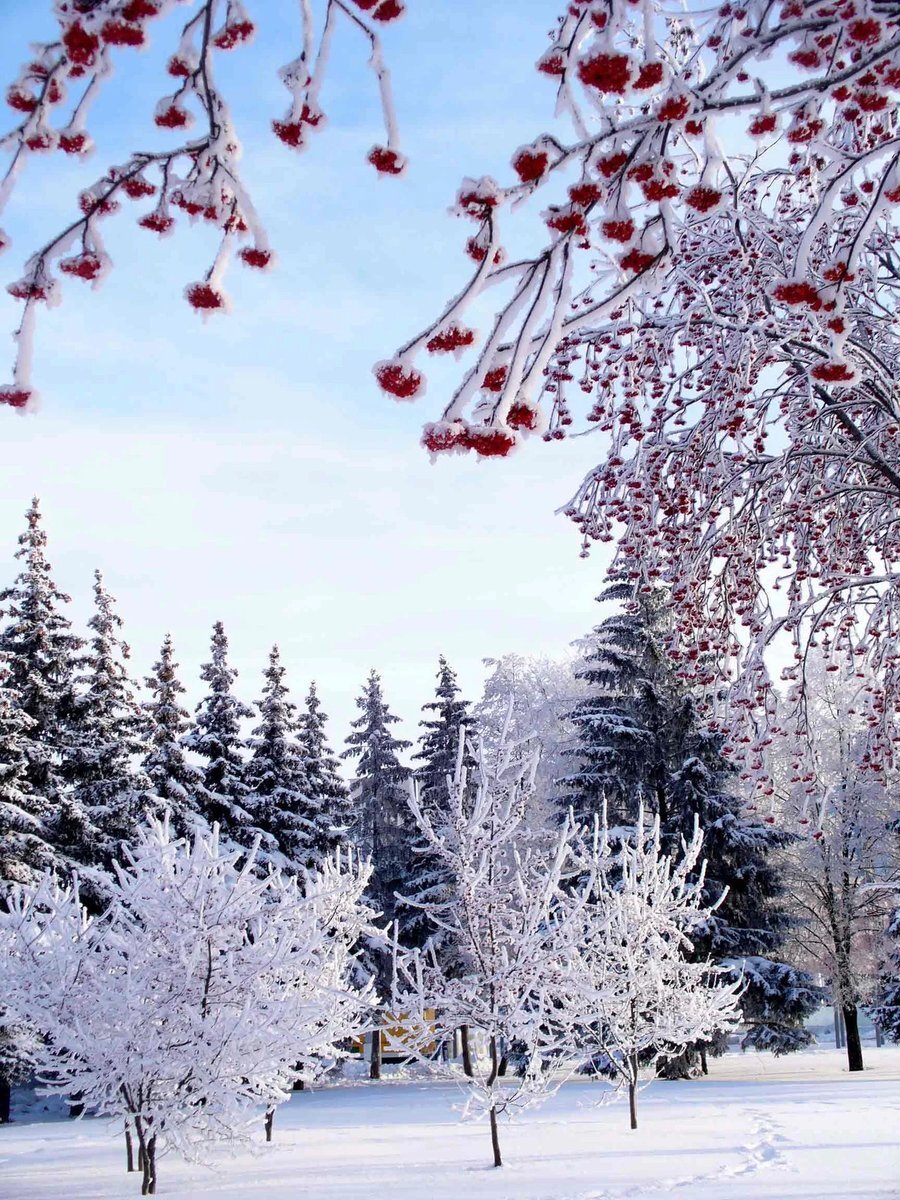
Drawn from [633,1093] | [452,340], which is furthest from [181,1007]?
[452,340]

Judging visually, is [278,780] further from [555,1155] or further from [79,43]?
[79,43]

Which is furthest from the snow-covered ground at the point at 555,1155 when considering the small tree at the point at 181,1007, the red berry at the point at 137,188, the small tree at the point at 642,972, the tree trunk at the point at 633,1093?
the red berry at the point at 137,188

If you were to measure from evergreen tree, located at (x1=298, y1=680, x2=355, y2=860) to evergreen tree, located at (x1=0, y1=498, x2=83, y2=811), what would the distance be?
705cm

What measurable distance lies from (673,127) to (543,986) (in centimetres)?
1120

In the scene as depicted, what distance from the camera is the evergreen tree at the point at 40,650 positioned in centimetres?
2339

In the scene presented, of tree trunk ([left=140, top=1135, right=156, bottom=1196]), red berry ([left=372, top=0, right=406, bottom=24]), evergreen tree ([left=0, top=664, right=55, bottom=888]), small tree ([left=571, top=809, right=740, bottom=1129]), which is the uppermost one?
red berry ([left=372, top=0, right=406, bottom=24])

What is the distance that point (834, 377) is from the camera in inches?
121

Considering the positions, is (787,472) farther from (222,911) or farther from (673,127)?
(222,911)

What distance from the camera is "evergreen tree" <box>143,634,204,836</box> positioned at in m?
24.1

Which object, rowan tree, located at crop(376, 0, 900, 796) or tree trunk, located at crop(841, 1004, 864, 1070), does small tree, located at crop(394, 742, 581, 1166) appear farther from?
tree trunk, located at crop(841, 1004, 864, 1070)

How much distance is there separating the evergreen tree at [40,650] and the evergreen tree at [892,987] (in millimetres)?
19780

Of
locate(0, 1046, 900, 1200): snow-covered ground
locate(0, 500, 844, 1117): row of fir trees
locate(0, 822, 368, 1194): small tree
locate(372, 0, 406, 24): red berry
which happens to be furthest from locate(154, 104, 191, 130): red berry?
locate(0, 500, 844, 1117): row of fir trees

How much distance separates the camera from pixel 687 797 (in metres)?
22.8

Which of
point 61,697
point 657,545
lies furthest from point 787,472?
point 61,697
